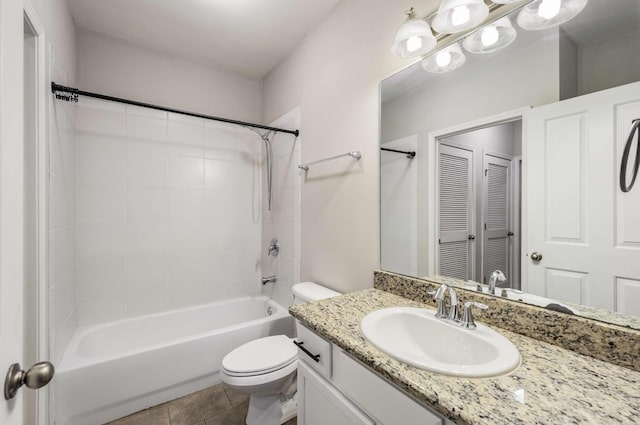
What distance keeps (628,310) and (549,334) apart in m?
0.20

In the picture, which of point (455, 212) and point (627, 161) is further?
point (455, 212)

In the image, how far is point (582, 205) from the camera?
800 millimetres

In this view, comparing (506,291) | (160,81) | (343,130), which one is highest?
(160,81)

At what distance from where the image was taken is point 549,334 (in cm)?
82

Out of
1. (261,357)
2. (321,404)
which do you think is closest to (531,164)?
(321,404)

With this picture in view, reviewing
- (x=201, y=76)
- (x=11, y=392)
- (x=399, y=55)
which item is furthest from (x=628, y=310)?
(x=201, y=76)

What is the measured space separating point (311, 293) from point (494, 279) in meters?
1.00

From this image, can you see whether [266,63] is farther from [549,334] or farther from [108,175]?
[549,334]

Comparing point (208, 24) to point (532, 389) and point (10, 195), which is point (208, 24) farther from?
point (532, 389)

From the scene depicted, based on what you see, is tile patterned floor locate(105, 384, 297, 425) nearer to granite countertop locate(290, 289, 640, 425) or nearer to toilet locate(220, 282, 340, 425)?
toilet locate(220, 282, 340, 425)

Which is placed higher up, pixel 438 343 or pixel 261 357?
pixel 438 343

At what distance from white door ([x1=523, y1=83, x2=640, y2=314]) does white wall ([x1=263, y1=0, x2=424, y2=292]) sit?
68 cm

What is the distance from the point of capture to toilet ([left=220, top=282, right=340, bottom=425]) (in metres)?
1.35

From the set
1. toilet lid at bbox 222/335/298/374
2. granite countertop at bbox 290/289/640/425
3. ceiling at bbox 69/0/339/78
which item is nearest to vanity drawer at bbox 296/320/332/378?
granite countertop at bbox 290/289/640/425
